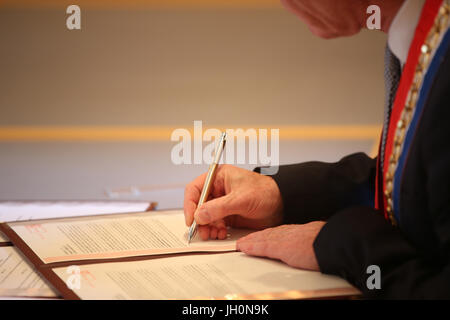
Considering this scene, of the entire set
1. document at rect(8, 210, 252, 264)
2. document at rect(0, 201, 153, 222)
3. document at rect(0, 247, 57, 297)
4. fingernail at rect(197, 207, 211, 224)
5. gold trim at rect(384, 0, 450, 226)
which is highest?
gold trim at rect(384, 0, 450, 226)

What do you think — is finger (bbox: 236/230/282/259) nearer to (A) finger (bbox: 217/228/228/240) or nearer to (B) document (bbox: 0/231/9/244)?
(A) finger (bbox: 217/228/228/240)

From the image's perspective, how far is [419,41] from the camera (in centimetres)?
84

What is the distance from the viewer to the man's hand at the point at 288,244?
903 mm

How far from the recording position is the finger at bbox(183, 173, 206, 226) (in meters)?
1.09

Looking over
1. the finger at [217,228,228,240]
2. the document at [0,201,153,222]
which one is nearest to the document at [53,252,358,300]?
the finger at [217,228,228,240]

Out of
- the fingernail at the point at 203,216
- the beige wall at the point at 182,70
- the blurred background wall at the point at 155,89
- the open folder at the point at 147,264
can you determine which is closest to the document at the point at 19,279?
the open folder at the point at 147,264

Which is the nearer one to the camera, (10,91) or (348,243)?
(348,243)

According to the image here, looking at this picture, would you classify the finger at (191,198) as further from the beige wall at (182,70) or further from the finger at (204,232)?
the beige wall at (182,70)

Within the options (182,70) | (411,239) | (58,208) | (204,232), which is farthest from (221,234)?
(182,70)

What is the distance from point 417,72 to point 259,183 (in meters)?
0.39

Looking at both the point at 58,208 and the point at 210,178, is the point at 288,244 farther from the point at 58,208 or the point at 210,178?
the point at 58,208

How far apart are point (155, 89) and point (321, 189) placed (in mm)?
2902
